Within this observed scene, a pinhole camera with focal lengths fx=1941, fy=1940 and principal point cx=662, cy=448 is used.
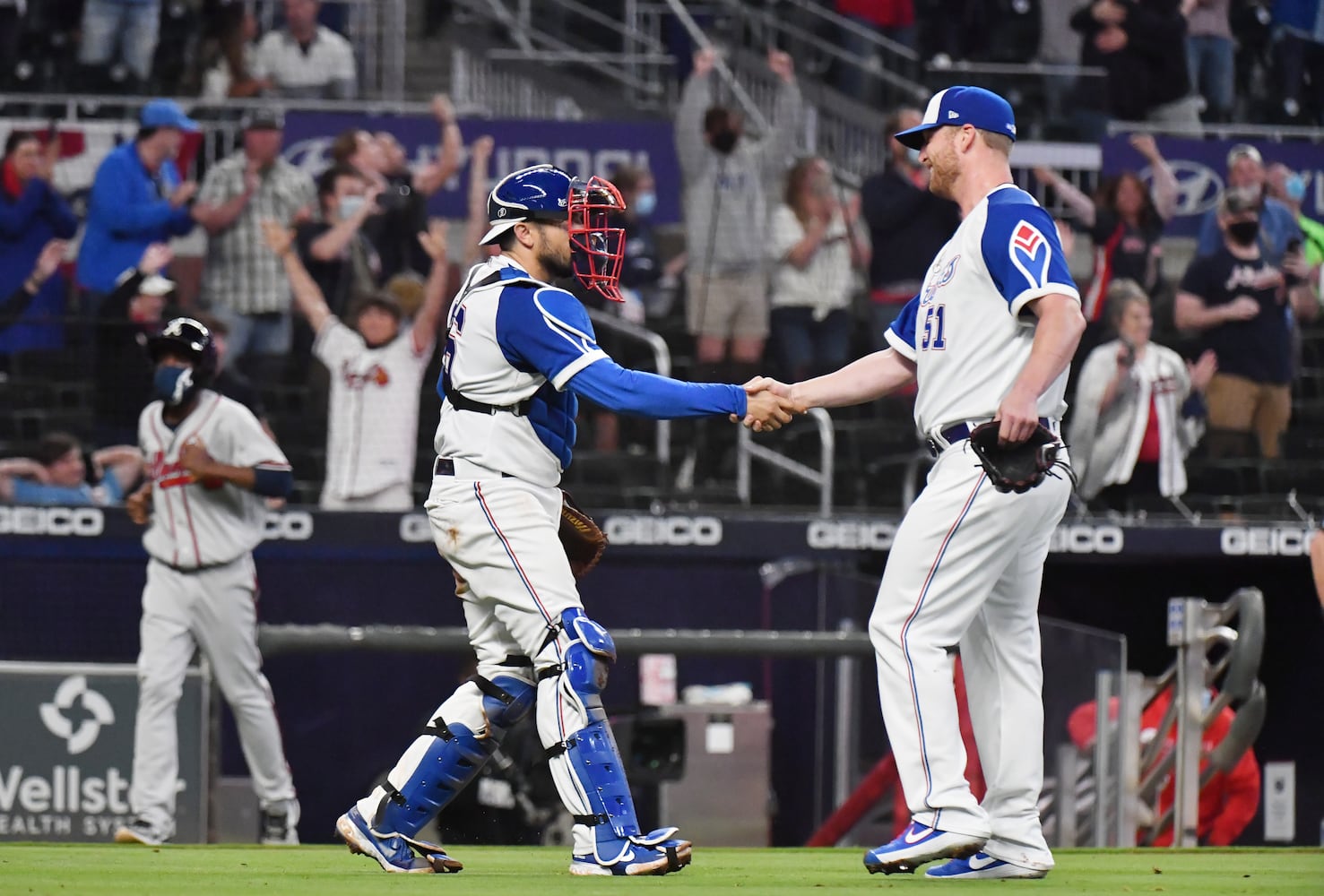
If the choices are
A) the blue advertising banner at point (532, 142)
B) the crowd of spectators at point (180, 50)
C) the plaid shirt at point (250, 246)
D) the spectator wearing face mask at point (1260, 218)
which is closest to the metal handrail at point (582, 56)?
the crowd of spectators at point (180, 50)

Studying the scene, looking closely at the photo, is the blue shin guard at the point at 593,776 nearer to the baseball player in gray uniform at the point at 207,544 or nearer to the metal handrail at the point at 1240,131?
the baseball player in gray uniform at the point at 207,544

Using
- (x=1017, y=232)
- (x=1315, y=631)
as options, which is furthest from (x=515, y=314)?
(x=1315, y=631)

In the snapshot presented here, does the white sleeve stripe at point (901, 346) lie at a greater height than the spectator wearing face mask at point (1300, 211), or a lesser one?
lesser

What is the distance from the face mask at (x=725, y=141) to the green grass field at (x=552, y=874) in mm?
6178

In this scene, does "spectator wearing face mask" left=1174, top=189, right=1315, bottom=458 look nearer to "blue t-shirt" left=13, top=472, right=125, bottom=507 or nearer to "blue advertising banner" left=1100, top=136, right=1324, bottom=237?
"blue advertising banner" left=1100, top=136, right=1324, bottom=237

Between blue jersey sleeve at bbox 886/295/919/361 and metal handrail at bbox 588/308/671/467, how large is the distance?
5569mm

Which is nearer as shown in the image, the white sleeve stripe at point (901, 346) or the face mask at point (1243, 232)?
the white sleeve stripe at point (901, 346)

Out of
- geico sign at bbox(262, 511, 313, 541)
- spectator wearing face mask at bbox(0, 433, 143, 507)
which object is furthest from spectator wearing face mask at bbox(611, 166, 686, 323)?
spectator wearing face mask at bbox(0, 433, 143, 507)

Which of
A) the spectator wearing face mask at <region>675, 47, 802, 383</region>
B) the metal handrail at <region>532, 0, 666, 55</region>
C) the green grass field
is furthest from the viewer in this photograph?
the metal handrail at <region>532, 0, 666, 55</region>

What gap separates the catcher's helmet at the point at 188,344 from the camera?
8.14m

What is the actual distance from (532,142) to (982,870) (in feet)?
25.0

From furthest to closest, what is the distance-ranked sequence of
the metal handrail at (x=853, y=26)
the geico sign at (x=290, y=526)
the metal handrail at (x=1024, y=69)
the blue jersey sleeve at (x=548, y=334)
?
1. the metal handrail at (x=853, y=26)
2. the metal handrail at (x=1024, y=69)
3. the geico sign at (x=290, y=526)
4. the blue jersey sleeve at (x=548, y=334)

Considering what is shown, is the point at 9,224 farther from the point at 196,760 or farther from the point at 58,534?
the point at 196,760

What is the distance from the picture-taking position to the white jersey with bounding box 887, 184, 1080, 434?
4.66m
